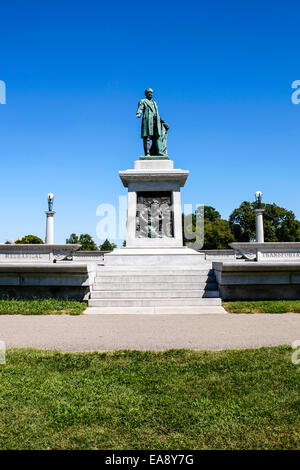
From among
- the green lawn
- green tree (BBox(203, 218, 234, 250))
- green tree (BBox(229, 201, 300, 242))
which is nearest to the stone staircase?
the green lawn

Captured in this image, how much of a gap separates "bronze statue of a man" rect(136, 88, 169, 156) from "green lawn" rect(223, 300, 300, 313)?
33.3 ft

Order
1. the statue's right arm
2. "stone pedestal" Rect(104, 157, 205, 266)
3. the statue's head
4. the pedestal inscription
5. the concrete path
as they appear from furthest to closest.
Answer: the statue's head, the statue's right arm, the pedestal inscription, "stone pedestal" Rect(104, 157, 205, 266), the concrete path

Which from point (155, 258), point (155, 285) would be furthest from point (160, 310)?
point (155, 258)

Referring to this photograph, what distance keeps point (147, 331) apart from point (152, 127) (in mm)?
13103

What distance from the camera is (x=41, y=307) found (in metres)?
10.1

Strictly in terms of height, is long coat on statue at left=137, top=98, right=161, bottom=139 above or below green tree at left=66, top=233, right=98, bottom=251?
above

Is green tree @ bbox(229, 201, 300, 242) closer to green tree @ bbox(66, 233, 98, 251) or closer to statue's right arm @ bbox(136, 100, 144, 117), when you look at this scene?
green tree @ bbox(66, 233, 98, 251)

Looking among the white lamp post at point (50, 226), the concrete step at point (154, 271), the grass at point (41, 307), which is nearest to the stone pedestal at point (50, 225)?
the white lamp post at point (50, 226)

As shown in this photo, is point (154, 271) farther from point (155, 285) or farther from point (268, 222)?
point (268, 222)

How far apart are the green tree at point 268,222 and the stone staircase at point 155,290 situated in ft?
160

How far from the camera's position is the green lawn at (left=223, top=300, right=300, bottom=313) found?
31.7 feet
